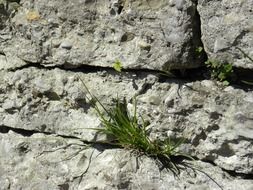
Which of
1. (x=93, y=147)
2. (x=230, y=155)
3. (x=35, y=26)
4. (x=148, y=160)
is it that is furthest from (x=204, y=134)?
(x=35, y=26)

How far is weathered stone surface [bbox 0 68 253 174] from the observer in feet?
6.95

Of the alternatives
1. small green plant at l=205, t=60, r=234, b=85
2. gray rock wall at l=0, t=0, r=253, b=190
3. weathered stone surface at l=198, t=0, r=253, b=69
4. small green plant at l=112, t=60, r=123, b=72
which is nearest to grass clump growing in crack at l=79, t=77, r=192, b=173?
gray rock wall at l=0, t=0, r=253, b=190

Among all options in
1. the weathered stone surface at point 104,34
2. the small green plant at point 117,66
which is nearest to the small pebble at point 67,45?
the weathered stone surface at point 104,34

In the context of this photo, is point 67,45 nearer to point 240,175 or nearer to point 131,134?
point 131,134

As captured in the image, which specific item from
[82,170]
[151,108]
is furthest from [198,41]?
[82,170]

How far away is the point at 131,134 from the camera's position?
7.59ft

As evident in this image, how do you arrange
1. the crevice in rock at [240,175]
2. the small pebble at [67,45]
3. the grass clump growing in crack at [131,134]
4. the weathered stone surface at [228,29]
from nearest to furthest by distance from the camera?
the weathered stone surface at [228,29] → the crevice in rock at [240,175] → the grass clump growing in crack at [131,134] → the small pebble at [67,45]

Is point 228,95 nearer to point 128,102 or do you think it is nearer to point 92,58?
point 128,102

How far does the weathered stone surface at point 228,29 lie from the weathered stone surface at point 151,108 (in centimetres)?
13

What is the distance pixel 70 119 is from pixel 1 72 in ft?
1.46

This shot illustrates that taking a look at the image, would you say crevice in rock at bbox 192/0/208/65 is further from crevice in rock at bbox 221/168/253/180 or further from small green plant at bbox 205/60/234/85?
crevice in rock at bbox 221/168/253/180

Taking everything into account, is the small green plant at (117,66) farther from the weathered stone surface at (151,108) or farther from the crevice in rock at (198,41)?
the crevice in rock at (198,41)

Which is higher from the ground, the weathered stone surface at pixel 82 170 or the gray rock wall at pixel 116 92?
the gray rock wall at pixel 116 92

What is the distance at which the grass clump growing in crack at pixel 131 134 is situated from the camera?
2.29 metres
